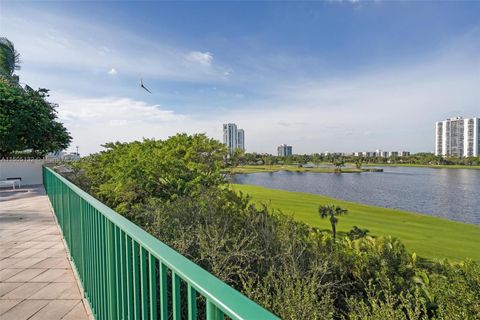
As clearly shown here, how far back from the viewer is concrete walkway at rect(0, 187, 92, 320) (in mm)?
2564

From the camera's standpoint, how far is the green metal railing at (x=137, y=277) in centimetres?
72

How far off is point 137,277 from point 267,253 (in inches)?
117

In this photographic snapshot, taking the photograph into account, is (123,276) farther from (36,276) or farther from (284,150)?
(284,150)

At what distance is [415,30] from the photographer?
83.7 feet

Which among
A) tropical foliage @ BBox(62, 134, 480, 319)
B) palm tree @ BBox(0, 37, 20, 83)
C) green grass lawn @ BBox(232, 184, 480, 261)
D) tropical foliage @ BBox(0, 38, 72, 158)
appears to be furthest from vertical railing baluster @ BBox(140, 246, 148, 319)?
palm tree @ BBox(0, 37, 20, 83)

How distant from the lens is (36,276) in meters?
→ 3.29

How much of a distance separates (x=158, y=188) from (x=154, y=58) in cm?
932

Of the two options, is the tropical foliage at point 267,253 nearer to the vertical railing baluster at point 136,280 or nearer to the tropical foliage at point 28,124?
the vertical railing baluster at point 136,280

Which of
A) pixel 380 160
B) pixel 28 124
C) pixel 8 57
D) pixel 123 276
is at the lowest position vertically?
pixel 380 160

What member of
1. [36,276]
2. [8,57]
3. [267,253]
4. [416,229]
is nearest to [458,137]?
[416,229]

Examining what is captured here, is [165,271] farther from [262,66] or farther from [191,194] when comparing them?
[262,66]

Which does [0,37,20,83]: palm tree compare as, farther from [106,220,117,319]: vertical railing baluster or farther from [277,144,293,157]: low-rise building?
[277,144,293,157]: low-rise building

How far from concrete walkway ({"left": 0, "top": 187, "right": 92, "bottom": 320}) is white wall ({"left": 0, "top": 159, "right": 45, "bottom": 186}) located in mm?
10692

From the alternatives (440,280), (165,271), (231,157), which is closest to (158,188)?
(231,157)
